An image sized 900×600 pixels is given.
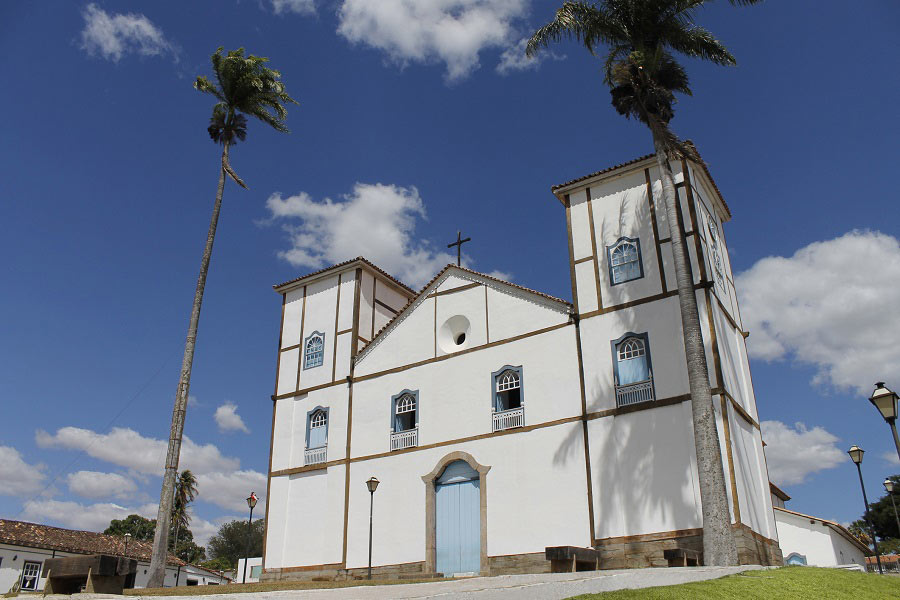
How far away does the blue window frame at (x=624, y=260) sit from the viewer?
2089cm

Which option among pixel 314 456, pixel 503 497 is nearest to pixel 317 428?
pixel 314 456

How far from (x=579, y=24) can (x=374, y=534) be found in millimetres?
15973

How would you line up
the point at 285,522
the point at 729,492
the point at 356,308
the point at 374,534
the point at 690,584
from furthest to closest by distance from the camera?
the point at 356,308
the point at 285,522
the point at 374,534
the point at 729,492
the point at 690,584

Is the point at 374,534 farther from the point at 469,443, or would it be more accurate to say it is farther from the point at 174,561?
the point at 174,561

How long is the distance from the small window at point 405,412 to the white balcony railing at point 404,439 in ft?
1.01

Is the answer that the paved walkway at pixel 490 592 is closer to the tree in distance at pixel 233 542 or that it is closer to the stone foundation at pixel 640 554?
the stone foundation at pixel 640 554

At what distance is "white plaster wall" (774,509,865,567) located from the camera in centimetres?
2542

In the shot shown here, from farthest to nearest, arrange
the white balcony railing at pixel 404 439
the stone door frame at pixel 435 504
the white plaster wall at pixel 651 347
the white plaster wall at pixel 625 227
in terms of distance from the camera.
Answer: the white balcony railing at pixel 404 439, the stone door frame at pixel 435 504, the white plaster wall at pixel 625 227, the white plaster wall at pixel 651 347

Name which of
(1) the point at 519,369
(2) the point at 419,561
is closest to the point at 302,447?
(2) the point at 419,561

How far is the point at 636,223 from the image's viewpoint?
2142 centimetres

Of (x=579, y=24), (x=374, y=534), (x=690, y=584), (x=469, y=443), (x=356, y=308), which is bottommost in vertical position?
(x=690, y=584)

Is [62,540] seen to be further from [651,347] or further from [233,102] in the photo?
[651,347]

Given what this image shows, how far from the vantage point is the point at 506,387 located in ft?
72.8

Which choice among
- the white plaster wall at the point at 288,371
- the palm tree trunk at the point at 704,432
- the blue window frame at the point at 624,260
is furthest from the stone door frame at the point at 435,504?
the white plaster wall at the point at 288,371
